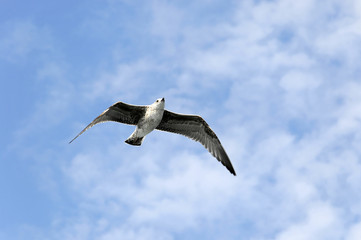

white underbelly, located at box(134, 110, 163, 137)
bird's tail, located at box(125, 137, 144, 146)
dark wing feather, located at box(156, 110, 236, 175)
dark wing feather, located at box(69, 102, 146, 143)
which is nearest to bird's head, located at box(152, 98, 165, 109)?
white underbelly, located at box(134, 110, 163, 137)

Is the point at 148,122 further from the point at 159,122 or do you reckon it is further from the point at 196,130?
the point at 196,130

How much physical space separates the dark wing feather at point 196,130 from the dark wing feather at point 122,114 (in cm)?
123

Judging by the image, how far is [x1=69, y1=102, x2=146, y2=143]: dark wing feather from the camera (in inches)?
794

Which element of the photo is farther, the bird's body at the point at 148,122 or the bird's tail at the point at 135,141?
the bird's tail at the point at 135,141

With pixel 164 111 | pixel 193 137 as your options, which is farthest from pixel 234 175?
pixel 164 111

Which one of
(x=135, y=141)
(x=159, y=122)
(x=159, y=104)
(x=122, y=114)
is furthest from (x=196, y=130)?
(x=122, y=114)

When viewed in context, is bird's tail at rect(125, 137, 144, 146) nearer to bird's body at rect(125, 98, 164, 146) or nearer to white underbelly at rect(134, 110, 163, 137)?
bird's body at rect(125, 98, 164, 146)

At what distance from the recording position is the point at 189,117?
21594mm

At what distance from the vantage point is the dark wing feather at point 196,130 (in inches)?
849

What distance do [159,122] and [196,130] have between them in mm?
2090

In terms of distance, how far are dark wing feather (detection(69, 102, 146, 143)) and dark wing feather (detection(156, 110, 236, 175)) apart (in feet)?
4.04

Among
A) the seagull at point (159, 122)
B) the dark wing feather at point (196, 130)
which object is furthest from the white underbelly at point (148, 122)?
the dark wing feather at point (196, 130)

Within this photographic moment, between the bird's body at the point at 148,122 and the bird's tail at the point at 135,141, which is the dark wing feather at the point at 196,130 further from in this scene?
the bird's tail at the point at 135,141

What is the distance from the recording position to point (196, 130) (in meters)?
22.2
